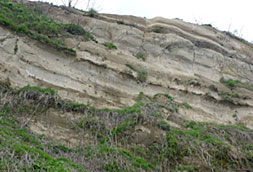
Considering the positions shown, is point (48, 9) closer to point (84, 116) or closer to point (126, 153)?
point (84, 116)

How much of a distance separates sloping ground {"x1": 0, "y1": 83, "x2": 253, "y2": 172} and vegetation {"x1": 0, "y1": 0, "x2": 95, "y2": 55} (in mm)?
2830

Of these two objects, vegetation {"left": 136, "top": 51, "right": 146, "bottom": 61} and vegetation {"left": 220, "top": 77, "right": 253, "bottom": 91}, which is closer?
vegetation {"left": 136, "top": 51, "right": 146, "bottom": 61}

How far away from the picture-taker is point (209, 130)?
1147 cm

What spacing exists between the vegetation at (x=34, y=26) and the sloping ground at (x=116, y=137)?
9.29 feet

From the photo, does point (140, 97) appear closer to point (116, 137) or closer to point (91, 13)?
point (116, 137)

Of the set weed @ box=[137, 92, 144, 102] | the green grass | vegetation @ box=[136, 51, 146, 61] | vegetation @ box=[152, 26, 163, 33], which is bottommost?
the green grass

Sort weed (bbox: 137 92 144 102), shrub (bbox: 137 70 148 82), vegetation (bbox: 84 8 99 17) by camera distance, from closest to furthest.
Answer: weed (bbox: 137 92 144 102) < shrub (bbox: 137 70 148 82) < vegetation (bbox: 84 8 99 17)

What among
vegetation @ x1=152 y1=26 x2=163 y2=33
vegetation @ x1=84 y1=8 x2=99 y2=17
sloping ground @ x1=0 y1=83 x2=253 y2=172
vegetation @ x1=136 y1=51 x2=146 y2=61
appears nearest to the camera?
sloping ground @ x1=0 y1=83 x2=253 y2=172

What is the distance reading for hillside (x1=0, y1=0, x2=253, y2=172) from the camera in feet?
29.6

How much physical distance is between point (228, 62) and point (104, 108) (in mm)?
10629

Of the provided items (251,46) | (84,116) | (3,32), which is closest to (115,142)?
(84,116)

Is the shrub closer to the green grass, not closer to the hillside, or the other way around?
the hillside

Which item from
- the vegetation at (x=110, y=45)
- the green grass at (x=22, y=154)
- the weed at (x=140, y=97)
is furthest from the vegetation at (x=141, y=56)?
the green grass at (x=22, y=154)

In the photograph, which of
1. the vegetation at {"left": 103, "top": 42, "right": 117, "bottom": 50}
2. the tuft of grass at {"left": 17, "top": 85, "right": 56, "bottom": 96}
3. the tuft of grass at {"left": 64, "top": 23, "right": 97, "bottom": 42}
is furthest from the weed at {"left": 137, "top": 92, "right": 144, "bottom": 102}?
the tuft of grass at {"left": 64, "top": 23, "right": 97, "bottom": 42}
